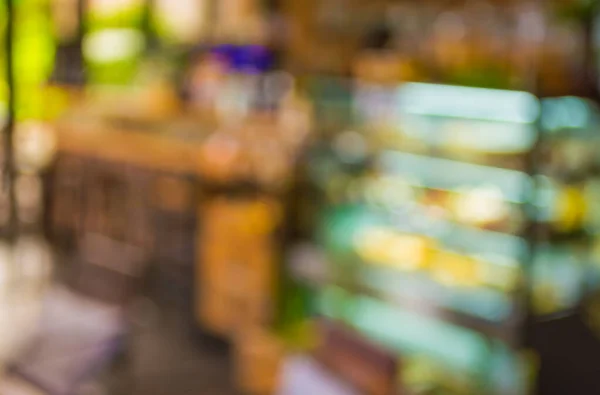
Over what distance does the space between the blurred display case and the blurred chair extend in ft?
3.59

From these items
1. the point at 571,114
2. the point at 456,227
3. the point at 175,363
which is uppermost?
the point at 571,114

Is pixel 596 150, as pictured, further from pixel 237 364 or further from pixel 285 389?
Result: pixel 237 364

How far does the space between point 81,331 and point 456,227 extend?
1734 millimetres

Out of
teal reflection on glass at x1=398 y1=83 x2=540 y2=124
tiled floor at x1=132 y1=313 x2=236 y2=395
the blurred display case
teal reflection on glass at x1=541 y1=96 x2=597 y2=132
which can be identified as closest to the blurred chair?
tiled floor at x1=132 y1=313 x2=236 y2=395

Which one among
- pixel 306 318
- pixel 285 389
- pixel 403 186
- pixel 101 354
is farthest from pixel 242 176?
pixel 285 389

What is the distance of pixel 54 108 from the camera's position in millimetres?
7516

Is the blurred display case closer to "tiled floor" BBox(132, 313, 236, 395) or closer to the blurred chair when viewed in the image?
"tiled floor" BBox(132, 313, 236, 395)

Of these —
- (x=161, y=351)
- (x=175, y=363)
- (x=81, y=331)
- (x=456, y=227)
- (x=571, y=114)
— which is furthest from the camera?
(x=161, y=351)

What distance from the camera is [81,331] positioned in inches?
143

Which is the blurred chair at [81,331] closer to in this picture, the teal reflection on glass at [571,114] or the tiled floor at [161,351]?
the tiled floor at [161,351]

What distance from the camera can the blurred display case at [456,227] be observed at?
10.4 ft

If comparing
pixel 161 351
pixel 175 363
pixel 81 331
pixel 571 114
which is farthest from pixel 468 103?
pixel 161 351

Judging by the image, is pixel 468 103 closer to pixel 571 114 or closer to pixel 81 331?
pixel 571 114

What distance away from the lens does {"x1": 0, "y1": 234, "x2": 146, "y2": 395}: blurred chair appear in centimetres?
340
